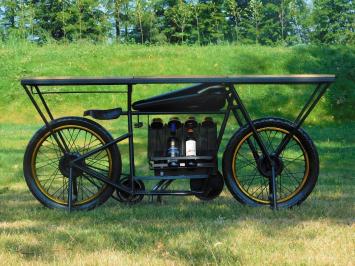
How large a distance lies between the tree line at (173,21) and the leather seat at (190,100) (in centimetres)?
3604

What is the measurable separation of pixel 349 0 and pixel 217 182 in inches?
1893

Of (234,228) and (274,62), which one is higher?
(234,228)

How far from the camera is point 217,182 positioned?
6.07m

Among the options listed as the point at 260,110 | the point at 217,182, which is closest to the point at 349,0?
the point at 260,110

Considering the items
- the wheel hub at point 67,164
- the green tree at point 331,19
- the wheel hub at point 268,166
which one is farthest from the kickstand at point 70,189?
the green tree at point 331,19

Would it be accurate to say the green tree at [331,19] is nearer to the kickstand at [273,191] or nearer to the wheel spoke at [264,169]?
the wheel spoke at [264,169]

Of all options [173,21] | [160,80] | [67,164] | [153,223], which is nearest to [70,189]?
[67,164]

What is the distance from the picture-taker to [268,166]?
6102 millimetres

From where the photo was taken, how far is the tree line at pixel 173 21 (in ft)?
148

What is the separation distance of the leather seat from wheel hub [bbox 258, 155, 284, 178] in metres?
0.68

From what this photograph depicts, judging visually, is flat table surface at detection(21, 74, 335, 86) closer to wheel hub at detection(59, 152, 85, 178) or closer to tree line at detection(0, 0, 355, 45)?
wheel hub at detection(59, 152, 85, 178)

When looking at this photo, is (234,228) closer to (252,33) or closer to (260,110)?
(260,110)

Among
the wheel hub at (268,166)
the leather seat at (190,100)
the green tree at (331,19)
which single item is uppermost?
the leather seat at (190,100)

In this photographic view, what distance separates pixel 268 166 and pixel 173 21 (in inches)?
1764
